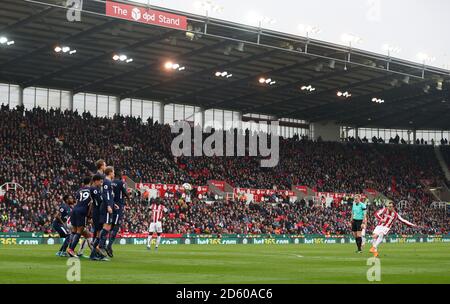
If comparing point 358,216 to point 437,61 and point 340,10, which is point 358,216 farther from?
point 437,61

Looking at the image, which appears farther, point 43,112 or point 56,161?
point 43,112

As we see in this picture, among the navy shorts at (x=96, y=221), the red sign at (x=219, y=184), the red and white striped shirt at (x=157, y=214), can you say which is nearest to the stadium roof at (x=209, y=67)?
the red sign at (x=219, y=184)

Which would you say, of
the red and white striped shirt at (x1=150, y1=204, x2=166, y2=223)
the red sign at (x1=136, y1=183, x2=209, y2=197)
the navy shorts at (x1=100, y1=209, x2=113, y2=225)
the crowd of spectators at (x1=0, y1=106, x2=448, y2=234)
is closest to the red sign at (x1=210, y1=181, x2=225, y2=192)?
the crowd of spectators at (x1=0, y1=106, x2=448, y2=234)

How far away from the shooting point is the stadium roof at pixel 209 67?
141 feet

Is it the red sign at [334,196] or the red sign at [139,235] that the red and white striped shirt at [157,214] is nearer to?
the red sign at [139,235]

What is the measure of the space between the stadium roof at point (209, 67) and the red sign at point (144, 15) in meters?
0.59

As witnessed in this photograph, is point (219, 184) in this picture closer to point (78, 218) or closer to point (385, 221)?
point (385, 221)

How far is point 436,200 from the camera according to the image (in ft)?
249

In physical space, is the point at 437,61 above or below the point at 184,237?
above

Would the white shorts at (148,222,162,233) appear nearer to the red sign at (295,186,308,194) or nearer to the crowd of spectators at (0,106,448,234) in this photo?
the crowd of spectators at (0,106,448,234)

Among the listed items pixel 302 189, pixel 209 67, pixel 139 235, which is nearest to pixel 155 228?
pixel 139 235
